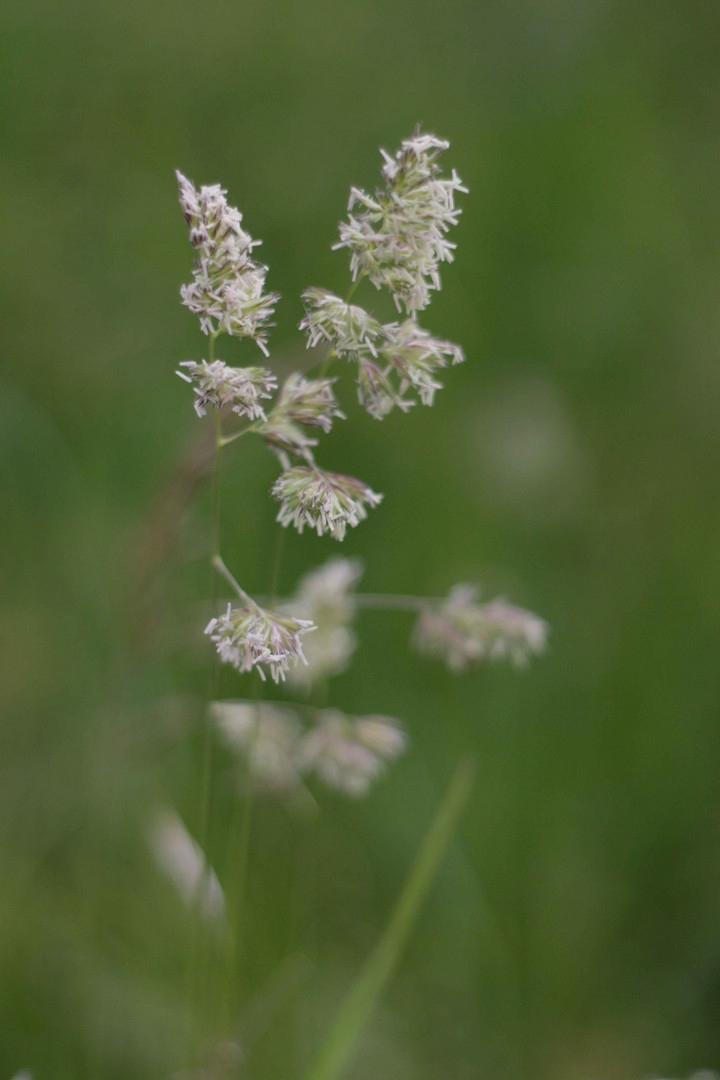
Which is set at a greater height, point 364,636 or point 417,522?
point 417,522

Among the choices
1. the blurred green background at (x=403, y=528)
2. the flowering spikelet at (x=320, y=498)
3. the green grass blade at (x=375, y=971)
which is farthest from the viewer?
the blurred green background at (x=403, y=528)

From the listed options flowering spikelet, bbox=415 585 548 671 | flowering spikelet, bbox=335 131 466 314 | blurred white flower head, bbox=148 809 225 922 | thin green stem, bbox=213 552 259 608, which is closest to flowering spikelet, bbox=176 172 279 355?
flowering spikelet, bbox=335 131 466 314

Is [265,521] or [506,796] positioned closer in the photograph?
[506,796]

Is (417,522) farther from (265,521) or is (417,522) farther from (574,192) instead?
(574,192)

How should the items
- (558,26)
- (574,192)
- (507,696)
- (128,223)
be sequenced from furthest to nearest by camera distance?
(558,26) < (574,192) < (128,223) < (507,696)

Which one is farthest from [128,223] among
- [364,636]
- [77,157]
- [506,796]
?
[506,796]

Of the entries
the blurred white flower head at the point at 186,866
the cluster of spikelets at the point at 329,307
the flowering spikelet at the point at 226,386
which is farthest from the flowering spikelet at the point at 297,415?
the blurred white flower head at the point at 186,866

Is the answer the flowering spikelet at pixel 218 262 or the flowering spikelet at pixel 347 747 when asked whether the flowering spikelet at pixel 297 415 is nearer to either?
the flowering spikelet at pixel 218 262
